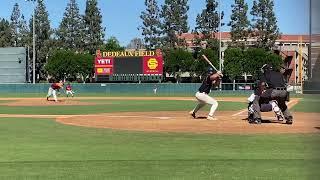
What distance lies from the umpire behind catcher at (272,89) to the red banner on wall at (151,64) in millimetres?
47442

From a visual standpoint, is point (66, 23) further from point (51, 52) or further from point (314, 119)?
point (314, 119)

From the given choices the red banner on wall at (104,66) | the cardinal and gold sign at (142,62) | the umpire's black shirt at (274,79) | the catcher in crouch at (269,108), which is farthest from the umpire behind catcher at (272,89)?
the red banner on wall at (104,66)

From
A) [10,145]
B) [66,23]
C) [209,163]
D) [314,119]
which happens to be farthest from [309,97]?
[66,23]

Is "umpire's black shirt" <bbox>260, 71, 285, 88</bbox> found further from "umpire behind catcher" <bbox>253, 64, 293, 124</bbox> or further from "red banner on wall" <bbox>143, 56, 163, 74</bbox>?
"red banner on wall" <bbox>143, 56, 163, 74</bbox>

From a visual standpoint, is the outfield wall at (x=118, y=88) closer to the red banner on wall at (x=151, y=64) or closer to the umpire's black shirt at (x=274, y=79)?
the red banner on wall at (x=151, y=64)

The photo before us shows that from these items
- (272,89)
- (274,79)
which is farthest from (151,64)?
(274,79)

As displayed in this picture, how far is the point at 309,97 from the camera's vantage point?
1749 mm

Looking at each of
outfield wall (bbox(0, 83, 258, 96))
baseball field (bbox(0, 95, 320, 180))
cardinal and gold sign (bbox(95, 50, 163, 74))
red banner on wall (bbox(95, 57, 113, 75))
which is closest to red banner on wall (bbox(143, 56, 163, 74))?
cardinal and gold sign (bbox(95, 50, 163, 74))

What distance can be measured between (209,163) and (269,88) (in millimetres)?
6584

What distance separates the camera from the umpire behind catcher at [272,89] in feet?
42.7

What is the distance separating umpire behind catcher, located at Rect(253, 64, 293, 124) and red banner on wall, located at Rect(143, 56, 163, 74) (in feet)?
156

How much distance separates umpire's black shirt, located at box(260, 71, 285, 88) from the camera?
12960 mm

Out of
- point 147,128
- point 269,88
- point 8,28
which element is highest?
point 8,28

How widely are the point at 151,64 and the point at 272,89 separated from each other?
159 feet
